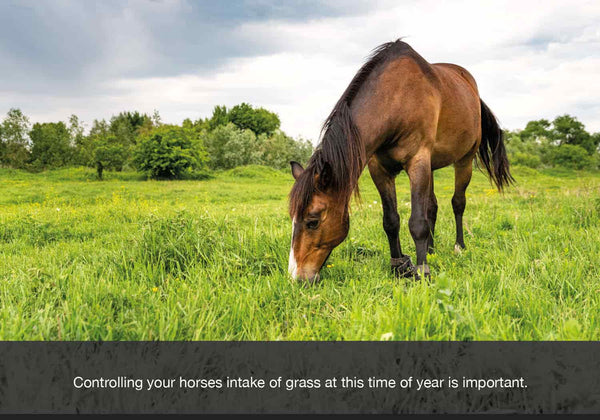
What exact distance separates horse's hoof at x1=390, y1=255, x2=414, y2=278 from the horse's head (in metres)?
0.80

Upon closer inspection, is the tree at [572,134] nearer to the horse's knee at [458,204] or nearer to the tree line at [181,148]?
the tree line at [181,148]

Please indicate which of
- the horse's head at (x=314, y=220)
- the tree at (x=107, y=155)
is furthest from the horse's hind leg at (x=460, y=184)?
the tree at (x=107, y=155)

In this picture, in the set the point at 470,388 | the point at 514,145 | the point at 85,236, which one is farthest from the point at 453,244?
the point at 514,145

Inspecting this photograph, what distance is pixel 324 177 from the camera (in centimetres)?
315

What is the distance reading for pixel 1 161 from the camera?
41156 mm

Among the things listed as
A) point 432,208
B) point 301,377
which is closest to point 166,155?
point 432,208

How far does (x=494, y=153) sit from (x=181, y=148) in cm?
2289

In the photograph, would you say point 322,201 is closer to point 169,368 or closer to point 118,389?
point 169,368

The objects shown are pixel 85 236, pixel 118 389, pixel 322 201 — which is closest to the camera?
pixel 118 389

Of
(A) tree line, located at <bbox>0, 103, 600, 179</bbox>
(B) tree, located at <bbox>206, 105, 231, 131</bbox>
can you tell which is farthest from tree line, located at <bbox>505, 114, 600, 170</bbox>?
(B) tree, located at <bbox>206, 105, 231, 131</bbox>

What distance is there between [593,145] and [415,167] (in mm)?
58547

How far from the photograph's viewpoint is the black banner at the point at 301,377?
173cm

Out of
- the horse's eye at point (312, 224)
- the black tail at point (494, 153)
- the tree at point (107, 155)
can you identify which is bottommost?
the horse's eye at point (312, 224)

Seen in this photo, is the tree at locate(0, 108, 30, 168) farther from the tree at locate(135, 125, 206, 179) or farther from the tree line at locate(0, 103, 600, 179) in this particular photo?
the tree at locate(135, 125, 206, 179)
